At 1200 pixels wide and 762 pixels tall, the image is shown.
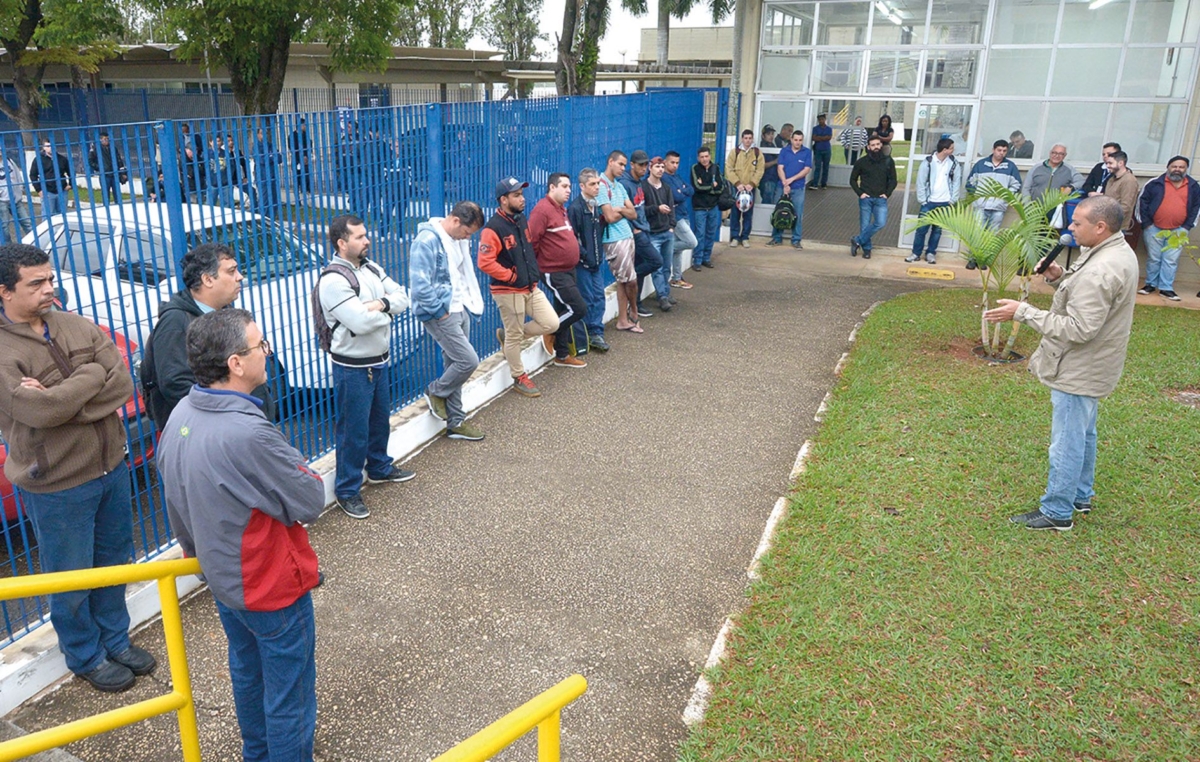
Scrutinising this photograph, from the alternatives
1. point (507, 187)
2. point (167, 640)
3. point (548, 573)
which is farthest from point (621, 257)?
point (167, 640)

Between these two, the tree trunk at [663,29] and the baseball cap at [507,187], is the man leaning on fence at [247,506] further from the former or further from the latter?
the tree trunk at [663,29]

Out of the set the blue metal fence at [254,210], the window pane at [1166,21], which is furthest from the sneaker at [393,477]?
the window pane at [1166,21]

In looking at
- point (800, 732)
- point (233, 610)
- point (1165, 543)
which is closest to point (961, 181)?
point (1165, 543)

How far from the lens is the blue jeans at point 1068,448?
514 centimetres

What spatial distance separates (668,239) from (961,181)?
242 inches

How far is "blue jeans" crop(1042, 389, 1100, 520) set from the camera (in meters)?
5.14

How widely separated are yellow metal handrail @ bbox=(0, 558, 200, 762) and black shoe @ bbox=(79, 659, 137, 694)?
105 centimetres

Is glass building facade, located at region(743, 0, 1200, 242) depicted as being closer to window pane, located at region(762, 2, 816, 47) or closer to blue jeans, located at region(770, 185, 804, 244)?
window pane, located at region(762, 2, 816, 47)

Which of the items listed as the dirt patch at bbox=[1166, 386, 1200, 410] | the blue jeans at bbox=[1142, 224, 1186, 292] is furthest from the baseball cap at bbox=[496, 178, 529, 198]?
the blue jeans at bbox=[1142, 224, 1186, 292]

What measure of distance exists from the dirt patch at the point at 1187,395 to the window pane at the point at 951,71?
744 cm

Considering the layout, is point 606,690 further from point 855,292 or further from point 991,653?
point 855,292

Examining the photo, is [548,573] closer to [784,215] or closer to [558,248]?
[558,248]

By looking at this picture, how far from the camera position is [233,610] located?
3.04m

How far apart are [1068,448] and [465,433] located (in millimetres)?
4220
